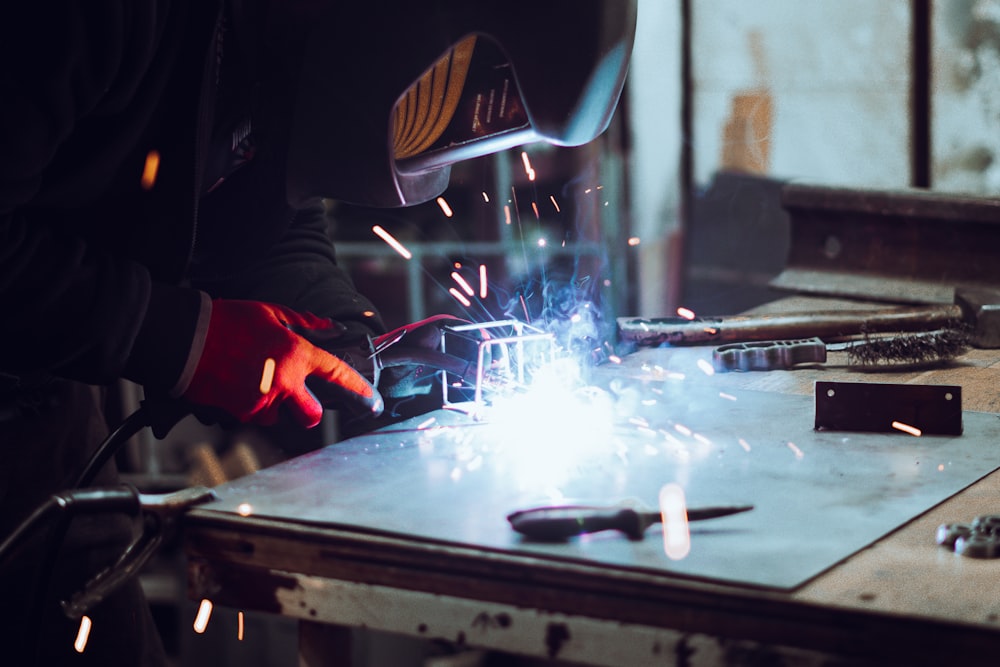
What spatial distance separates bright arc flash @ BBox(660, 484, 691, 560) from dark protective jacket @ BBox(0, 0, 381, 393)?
682 mm

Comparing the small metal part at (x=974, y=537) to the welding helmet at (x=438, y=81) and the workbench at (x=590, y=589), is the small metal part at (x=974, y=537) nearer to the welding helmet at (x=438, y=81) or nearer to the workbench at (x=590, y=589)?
the workbench at (x=590, y=589)

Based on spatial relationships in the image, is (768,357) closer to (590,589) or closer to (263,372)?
(263,372)

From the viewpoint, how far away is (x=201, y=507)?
1.15 m

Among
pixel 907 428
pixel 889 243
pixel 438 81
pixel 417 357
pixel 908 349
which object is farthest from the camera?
pixel 889 243

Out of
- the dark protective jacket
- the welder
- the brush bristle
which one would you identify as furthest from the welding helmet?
the brush bristle

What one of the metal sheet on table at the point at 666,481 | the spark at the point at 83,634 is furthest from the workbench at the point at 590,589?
the spark at the point at 83,634

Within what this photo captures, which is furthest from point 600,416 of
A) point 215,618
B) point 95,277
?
point 215,618

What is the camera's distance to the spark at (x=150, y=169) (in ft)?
4.88

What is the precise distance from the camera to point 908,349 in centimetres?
185

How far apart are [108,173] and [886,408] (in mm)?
1086

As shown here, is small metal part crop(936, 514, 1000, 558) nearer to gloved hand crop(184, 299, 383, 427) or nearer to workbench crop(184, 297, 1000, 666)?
workbench crop(184, 297, 1000, 666)

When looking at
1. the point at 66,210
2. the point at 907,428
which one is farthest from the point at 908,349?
the point at 66,210

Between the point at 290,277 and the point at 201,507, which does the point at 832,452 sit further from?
the point at 290,277

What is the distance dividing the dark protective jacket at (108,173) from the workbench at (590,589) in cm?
A: 29
